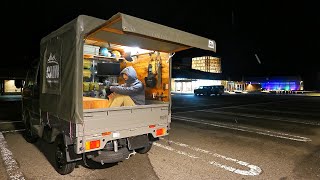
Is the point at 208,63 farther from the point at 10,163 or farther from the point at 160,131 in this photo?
the point at 10,163

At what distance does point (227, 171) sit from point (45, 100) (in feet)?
14.3

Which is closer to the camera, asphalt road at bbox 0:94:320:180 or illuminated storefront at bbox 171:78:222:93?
asphalt road at bbox 0:94:320:180

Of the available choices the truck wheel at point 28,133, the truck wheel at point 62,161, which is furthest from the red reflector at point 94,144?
the truck wheel at point 28,133

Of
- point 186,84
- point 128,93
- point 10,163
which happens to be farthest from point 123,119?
point 186,84

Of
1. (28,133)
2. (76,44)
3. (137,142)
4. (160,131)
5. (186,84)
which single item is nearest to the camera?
(76,44)

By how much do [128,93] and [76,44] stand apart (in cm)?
178

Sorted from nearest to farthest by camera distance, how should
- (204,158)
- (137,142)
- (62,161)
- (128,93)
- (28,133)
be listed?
(62,161) < (137,142) < (128,93) < (204,158) < (28,133)

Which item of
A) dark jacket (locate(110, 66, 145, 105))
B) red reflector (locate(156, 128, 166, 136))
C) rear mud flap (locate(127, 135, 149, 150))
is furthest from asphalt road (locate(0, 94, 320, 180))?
dark jacket (locate(110, 66, 145, 105))

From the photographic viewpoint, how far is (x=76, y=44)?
4.17 metres

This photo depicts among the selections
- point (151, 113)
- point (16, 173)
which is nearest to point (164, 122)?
point (151, 113)

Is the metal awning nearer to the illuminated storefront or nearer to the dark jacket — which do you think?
the dark jacket

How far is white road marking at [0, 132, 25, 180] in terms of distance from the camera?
4622 mm

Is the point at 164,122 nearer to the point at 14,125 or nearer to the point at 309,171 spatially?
the point at 309,171

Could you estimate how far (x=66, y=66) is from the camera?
4480mm
